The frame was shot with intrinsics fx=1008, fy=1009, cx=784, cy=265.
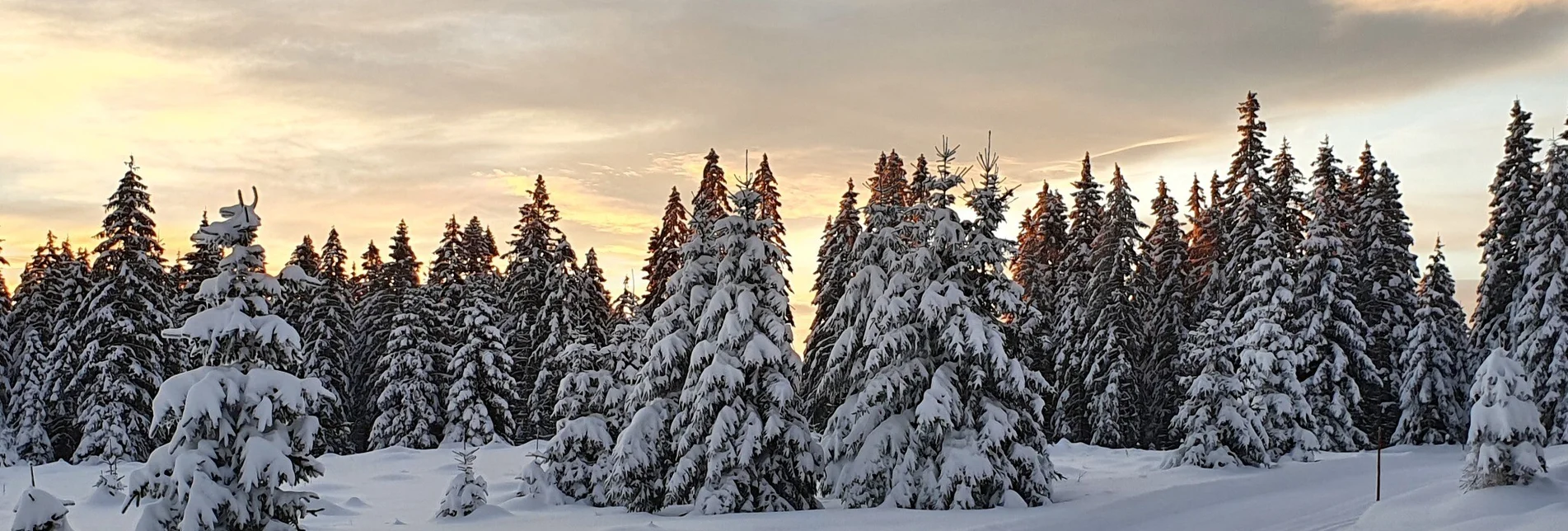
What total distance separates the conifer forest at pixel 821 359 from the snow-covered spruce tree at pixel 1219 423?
109 millimetres

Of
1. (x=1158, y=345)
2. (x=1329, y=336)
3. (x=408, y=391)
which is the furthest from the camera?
(x=408, y=391)

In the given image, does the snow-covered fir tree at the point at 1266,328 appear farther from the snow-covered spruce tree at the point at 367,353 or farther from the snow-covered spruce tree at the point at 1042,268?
the snow-covered spruce tree at the point at 367,353

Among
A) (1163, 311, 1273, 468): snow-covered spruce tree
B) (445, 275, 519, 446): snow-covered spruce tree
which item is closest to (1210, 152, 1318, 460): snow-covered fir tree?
(1163, 311, 1273, 468): snow-covered spruce tree

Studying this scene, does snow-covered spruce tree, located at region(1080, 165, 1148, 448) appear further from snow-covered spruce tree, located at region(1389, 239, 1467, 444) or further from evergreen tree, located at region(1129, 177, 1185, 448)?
snow-covered spruce tree, located at region(1389, 239, 1467, 444)

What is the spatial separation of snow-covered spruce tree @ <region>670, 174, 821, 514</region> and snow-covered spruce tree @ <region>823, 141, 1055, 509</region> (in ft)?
4.97

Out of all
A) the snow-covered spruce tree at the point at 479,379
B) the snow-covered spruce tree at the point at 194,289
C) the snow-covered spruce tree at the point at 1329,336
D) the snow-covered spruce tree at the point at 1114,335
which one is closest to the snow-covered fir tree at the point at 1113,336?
the snow-covered spruce tree at the point at 1114,335

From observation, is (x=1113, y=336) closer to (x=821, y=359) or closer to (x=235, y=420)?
(x=821, y=359)

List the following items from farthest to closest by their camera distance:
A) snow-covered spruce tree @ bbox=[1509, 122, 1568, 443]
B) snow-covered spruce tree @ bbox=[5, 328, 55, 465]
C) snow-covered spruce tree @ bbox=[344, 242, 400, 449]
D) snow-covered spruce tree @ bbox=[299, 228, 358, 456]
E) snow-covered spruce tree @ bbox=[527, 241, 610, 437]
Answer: snow-covered spruce tree @ bbox=[344, 242, 400, 449]
snow-covered spruce tree @ bbox=[299, 228, 358, 456]
snow-covered spruce tree @ bbox=[527, 241, 610, 437]
snow-covered spruce tree @ bbox=[5, 328, 55, 465]
snow-covered spruce tree @ bbox=[1509, 122, 1568, 443]

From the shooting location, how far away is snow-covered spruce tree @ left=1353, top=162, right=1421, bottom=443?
4684 centimetres

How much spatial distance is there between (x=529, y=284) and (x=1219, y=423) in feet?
111

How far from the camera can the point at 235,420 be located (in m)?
15.6

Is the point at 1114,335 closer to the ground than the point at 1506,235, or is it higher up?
closer to the ground

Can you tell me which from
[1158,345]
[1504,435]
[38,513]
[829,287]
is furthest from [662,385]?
[1158,345]

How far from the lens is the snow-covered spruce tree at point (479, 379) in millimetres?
48594
